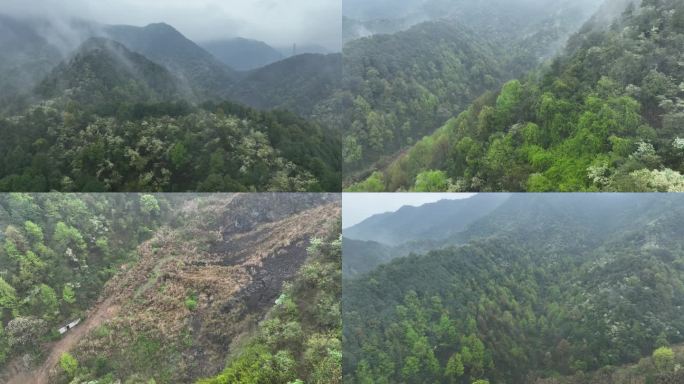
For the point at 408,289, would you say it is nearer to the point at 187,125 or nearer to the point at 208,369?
the point at 208,369

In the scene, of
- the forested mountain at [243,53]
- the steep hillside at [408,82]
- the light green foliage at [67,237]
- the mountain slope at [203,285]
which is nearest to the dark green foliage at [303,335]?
the mountain slope at [203,285]

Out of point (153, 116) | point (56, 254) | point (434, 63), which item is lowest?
point (56, 254)

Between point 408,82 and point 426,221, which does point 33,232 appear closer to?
point 426,221

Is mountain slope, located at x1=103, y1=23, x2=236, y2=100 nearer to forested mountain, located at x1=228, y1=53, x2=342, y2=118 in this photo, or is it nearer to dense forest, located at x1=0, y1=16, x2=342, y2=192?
dense forest, located at x1=0, y1=16, x2=342, y2=192

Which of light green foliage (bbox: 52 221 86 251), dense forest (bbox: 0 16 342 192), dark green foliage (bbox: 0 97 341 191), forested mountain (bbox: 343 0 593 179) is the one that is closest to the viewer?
light green foliage (bbox: 52 221 86 251)

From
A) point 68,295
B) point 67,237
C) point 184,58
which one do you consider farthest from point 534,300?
point 184,58

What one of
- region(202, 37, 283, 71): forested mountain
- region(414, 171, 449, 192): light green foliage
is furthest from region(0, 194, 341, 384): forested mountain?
region(202, 37, 283, 71): forested mountain

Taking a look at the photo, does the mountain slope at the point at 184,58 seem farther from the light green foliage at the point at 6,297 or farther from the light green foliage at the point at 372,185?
the light green foliage at the point at 6,297
